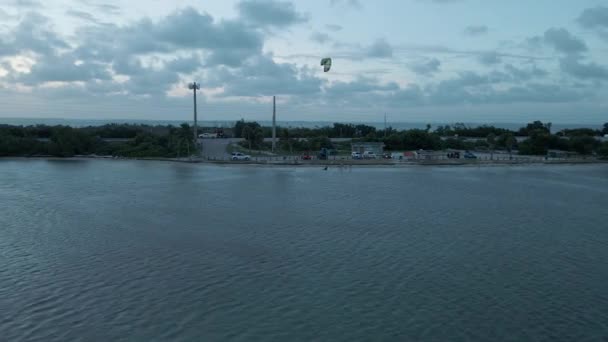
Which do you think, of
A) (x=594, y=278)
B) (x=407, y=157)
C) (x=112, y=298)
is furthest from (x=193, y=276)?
(x=407, y=157)

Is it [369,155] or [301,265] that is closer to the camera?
[301,265]

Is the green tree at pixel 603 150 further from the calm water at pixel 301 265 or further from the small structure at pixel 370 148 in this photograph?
the calm water at pixel 301 265

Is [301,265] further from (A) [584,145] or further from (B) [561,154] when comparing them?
(A) [584,145]

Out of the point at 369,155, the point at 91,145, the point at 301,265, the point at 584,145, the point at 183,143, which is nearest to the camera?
the point at 301,265

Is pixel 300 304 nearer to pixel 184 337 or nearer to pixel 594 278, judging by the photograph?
pixel 184 337

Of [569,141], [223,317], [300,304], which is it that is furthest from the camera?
[569,141]

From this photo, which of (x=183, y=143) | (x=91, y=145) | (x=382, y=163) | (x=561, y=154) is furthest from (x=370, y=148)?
(x=91, y=145)

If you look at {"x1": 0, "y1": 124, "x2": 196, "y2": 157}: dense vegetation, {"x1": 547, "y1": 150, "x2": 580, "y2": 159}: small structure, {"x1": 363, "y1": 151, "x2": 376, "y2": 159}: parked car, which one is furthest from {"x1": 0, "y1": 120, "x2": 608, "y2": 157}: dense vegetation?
{"x1": 363, "y1": 151, "x2": 376, "y2": 159}: parked car

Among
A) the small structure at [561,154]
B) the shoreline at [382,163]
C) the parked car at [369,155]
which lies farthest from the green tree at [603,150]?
the parked car at [369,155]
